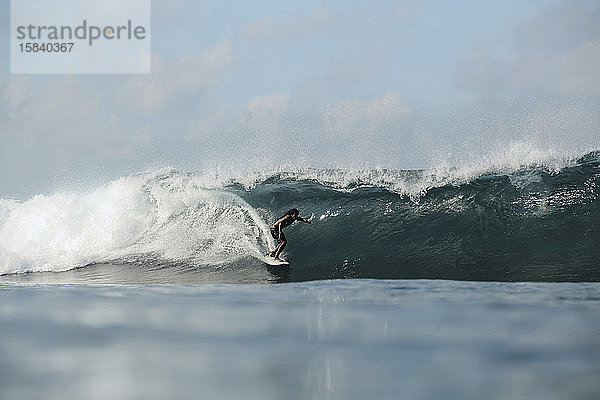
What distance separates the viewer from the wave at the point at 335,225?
11820 millimetres

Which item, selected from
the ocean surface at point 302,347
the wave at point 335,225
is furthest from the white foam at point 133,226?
the ocean surface at point 302,347

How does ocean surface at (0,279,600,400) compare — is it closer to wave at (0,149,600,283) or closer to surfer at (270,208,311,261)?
wave at (0,149,600,283)

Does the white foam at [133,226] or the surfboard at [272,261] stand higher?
the white foam at [133,226]

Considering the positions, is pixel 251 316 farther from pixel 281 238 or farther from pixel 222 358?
pixel 281 238

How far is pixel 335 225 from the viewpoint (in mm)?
14180

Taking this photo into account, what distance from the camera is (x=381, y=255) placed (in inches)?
498

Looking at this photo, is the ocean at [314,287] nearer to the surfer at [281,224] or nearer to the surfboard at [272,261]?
the surfboard at [272,261]

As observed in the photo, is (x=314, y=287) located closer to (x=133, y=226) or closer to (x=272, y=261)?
(x=272, y=261)

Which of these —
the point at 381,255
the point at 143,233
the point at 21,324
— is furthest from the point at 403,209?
the point at 21,324

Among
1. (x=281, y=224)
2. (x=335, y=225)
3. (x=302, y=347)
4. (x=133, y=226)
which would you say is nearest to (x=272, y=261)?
(x=281, y=224)

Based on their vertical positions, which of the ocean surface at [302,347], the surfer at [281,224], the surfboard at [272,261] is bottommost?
the ocean surface at [302,347]

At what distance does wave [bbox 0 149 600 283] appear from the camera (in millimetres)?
11820

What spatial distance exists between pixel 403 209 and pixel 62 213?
8.07 meters

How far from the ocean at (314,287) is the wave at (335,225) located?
0.05 m
